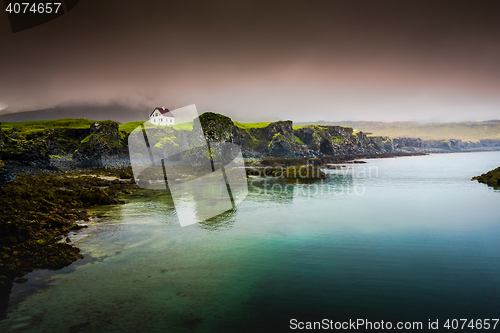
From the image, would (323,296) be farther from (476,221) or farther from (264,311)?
(476,221)

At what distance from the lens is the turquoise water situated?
8836 mm

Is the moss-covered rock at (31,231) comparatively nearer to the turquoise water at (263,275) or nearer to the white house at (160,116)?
the turquoise water at (263,275)

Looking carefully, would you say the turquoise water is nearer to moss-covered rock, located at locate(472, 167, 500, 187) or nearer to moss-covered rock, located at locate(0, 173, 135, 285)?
moss-covered rock, located at locate(0, 173, 135, 285)

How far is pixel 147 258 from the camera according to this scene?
45.4 feet

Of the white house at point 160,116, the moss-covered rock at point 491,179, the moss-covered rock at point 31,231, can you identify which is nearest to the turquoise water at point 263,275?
the moss-covered rock at point 31,231

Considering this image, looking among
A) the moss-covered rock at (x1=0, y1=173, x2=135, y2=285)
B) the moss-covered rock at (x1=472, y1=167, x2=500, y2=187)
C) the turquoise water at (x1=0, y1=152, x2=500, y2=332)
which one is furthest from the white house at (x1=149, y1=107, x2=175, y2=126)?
the moss-covered rock at (x1=472, y1=167, x2=500, y2=187)

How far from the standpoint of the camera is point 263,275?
12.0m

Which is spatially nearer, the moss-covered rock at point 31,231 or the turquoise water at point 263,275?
the turquoise water at point 263,275

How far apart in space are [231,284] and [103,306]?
503 cm

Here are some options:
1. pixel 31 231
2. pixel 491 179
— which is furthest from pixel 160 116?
pixel 491 179

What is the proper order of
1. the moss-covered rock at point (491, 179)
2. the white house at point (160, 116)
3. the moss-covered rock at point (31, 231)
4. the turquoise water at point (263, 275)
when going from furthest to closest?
the white house at point (160, 116)
the moss-covered rock at point (491, 179)
the moss-covered rock at point (31, 231)
the turquoise water at point (263, 275)

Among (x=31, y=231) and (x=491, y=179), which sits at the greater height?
(x=31, y=231)

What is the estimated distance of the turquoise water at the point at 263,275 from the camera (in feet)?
29.0

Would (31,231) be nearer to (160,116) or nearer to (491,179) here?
(491,179)
